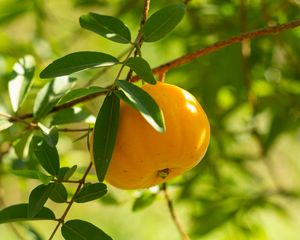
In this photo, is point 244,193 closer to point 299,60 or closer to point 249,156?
point 249,156

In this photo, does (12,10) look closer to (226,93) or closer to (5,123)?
(226,93)

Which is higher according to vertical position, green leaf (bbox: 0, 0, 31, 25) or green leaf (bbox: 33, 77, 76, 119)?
green leaf (bbox: 33, 77, 76, 119)

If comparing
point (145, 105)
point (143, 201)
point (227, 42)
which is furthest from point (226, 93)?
point (145, 105)

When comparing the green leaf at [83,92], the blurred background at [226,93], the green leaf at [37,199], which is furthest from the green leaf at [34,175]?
the blurred background at [226,93]

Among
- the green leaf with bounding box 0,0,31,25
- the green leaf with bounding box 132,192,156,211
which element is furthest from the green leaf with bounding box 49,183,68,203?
the green leaf with bounding box 0,0,31,25

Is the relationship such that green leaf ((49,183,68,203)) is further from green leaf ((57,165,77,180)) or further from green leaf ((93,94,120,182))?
green leaf ((93,94,120,182))

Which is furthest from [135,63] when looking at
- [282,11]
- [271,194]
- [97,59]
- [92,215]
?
[92,215]
